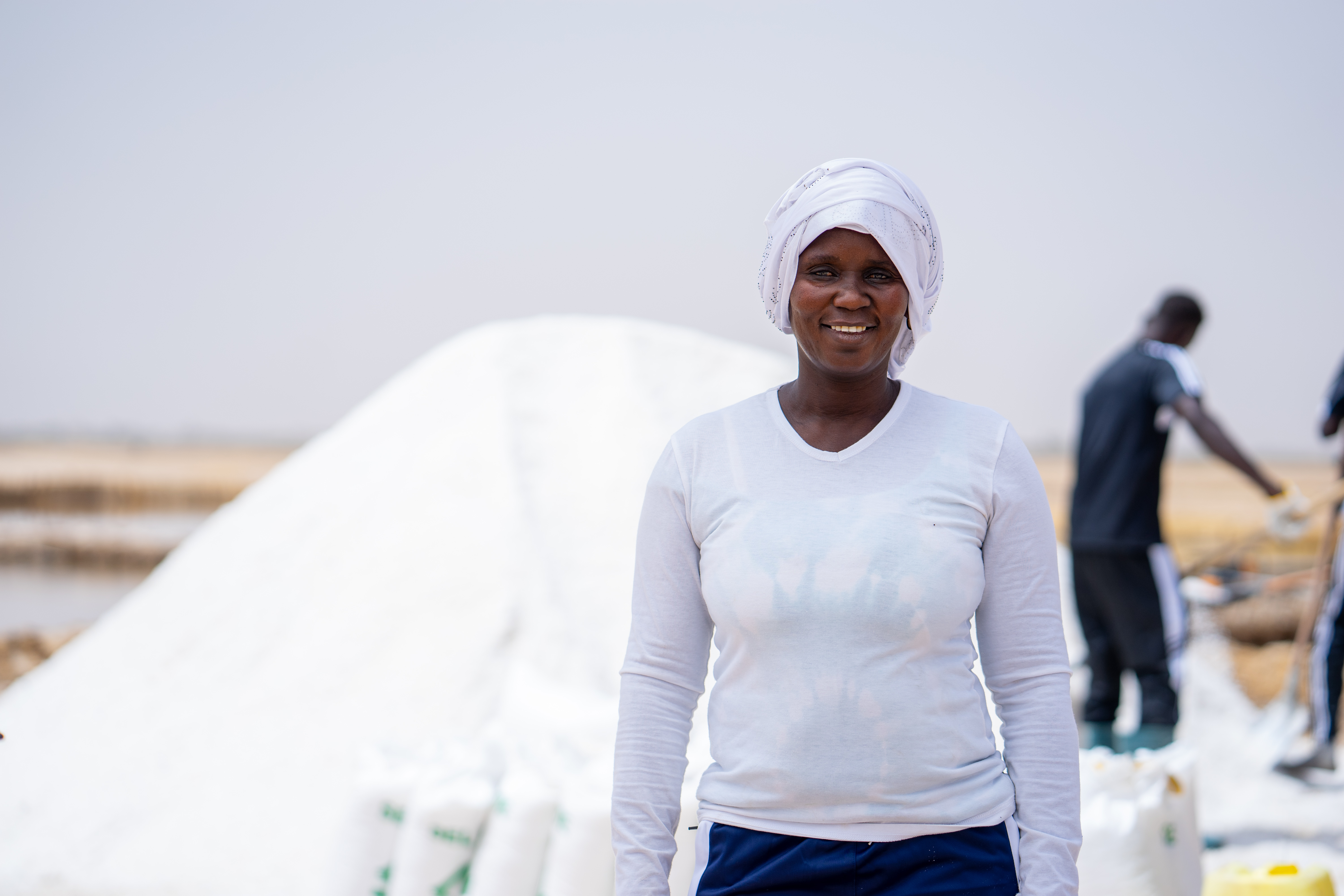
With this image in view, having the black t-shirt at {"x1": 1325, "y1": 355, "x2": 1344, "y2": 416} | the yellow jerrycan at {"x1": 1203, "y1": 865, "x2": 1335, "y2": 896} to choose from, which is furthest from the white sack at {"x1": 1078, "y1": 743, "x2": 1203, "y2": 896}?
the black t-shirt at {"x1": 1325, "y1": 355, "x2": 1344, "y2": 416}

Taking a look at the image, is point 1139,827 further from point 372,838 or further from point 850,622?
point 372,838

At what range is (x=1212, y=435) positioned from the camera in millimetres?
3023

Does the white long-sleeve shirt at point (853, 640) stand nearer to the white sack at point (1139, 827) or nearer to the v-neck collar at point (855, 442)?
the v-neck collar at point (855, 442)

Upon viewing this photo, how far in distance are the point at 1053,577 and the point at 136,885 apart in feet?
9.25

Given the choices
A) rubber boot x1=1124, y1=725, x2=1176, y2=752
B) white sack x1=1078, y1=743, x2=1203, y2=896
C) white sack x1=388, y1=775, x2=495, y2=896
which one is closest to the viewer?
white sack x1=1078, y1=743, x2=1203, y2=896

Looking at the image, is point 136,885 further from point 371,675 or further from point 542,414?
point 542,414

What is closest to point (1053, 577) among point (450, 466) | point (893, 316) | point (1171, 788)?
point (893, 316)

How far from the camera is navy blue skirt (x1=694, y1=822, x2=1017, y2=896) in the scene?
86 cm

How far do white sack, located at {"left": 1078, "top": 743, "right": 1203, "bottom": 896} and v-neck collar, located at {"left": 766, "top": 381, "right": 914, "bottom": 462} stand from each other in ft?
3.66

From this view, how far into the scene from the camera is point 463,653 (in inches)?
128

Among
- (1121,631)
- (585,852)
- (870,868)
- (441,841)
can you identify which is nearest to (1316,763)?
(1121,631)

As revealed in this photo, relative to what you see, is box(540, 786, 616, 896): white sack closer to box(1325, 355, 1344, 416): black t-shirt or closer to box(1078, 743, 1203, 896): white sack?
box(1078, 743, 1203, 896): white sack

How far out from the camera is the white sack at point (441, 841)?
1.95m

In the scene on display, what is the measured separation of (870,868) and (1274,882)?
145 cm
